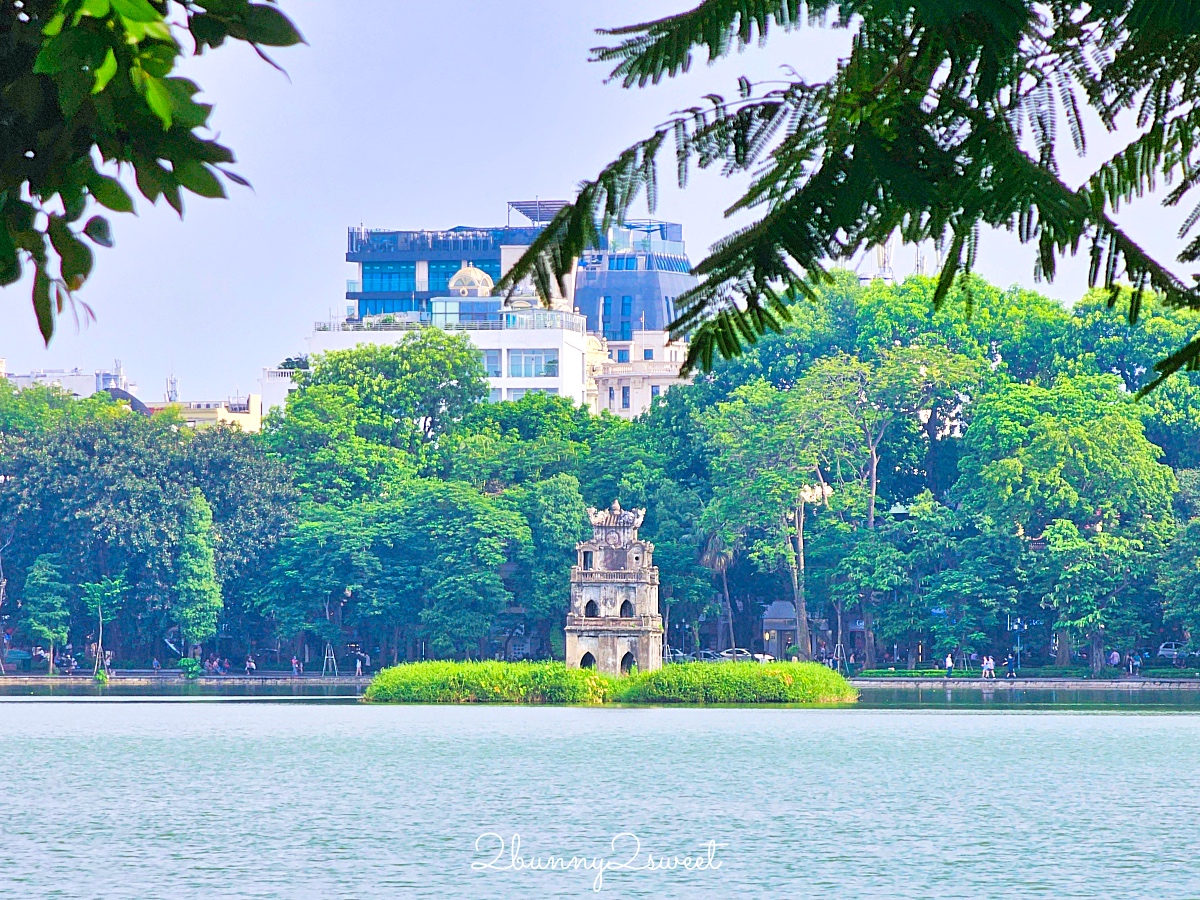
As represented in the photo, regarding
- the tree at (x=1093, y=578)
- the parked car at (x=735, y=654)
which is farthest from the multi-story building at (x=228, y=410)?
the tree at (x=1093, y=578)

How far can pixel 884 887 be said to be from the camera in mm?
22703

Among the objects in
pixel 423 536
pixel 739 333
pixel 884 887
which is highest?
pixel 423 536

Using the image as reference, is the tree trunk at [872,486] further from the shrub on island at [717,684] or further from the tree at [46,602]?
the tree at [46,602]

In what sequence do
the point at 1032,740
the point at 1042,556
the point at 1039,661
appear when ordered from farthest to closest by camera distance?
the point at 1039,661
the point at 1042,556
the point at 1032,740

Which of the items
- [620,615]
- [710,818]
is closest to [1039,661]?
[620,615]

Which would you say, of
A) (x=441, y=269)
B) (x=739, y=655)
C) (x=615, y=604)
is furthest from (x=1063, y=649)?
(x=441, y=269)

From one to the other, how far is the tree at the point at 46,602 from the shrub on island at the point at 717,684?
2499 cm

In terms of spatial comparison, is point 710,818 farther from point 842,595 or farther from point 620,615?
point 842,595

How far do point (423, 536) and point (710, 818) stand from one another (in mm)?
42791

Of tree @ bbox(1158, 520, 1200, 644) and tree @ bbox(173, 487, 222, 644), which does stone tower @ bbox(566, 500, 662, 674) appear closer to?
tree @ bbox(1158, 520, 1200, 644)

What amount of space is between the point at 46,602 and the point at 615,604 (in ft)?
71.8

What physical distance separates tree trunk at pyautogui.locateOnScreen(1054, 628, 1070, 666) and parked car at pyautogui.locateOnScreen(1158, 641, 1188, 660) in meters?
3.62

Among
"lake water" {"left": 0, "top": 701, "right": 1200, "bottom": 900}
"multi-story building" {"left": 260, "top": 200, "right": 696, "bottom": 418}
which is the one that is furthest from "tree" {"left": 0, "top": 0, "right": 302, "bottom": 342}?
"multi-story building" {"left": 260, "top": 200, "right": 696, "bottom": 418}

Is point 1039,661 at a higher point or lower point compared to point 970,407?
lower
